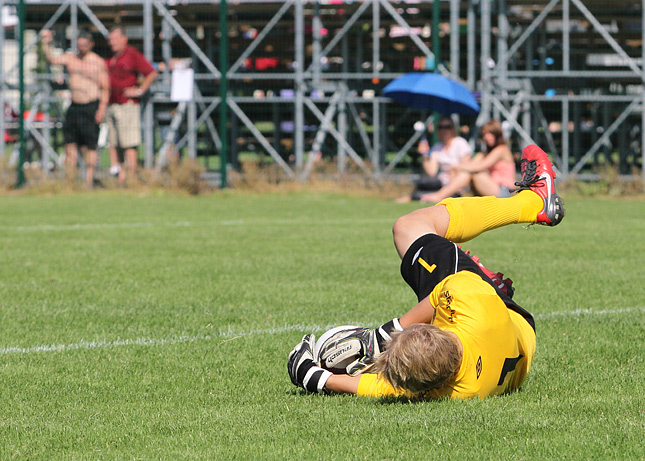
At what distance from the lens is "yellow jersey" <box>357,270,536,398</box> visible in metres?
4.47

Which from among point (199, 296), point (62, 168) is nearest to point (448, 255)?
point (199, 296)

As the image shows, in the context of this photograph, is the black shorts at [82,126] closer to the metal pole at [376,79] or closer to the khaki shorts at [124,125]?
the khaki shorts at [124,125]

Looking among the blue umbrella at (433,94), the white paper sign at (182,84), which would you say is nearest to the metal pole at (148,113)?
the white paper sign at (182,84)

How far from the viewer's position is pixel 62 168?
17297 mm

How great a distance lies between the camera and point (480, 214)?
18.1 ft

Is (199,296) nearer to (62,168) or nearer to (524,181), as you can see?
(524,181)

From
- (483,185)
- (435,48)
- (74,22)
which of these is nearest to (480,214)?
(483,185)

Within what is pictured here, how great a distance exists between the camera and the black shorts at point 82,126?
17641 mm

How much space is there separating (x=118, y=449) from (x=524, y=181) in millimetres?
3110

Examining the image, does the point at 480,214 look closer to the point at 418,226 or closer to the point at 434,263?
the point at 418,226

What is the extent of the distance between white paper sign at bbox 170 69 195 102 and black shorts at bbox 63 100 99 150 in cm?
136

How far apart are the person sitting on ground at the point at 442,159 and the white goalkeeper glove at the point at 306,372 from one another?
433 inches

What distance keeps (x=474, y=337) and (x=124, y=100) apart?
14426 mm

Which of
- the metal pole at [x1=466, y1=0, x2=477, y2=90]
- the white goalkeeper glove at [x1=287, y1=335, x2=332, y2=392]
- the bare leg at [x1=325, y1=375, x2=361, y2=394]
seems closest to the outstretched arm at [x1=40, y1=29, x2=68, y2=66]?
the metal pole at [x1=466, y1=0, x2=477, y2=90]
